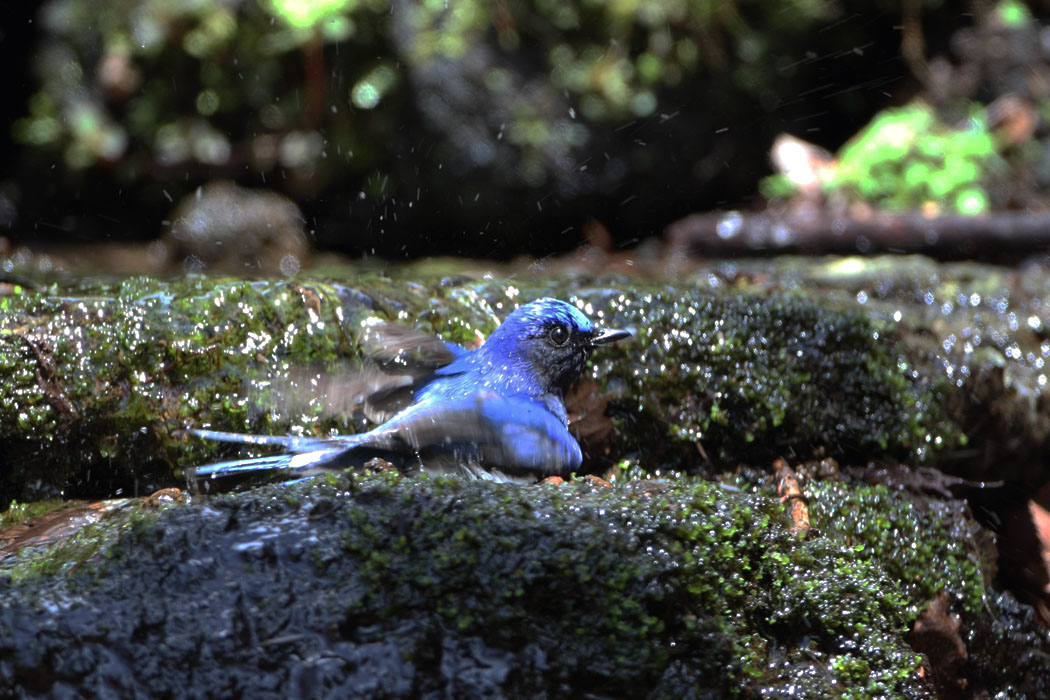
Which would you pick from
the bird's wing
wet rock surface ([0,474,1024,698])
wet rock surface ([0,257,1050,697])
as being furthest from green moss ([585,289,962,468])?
wet rock surface ([0,474,1024,698])

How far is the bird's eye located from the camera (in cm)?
345

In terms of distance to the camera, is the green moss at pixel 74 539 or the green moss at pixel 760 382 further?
the green moss at pixel 760 382

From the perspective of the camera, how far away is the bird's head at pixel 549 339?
11.2ft

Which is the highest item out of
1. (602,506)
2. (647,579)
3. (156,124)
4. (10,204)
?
(156,124)

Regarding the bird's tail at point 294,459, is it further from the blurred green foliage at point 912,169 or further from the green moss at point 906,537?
the blurred green foliage at point 912,169

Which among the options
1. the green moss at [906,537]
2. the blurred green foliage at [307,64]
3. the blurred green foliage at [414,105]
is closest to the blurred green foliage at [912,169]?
the blurred green foliage at [414,105]

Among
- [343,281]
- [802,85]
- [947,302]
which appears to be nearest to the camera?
[343,281]

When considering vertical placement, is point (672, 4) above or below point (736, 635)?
above

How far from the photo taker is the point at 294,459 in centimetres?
296

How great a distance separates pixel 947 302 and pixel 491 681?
347 cm

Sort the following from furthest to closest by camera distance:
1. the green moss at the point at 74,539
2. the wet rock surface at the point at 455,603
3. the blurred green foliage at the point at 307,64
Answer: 1. the blurred green foliage at the point at 307,64
2. the green moss at the point at 74,539
3. the wet rock surface at the point at 455,603

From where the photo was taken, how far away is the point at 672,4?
7.61 metres

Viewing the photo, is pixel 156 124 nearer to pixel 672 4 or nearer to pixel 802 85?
pixel 672 4

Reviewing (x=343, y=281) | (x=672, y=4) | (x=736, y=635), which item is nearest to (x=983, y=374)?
(x=736, y=635)
